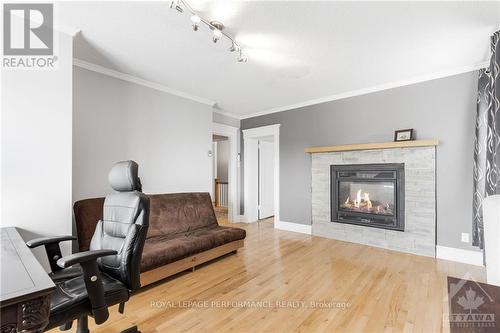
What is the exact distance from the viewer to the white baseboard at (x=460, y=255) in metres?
2.98

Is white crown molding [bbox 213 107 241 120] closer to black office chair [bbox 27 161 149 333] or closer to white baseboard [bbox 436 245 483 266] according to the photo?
black office chair [bbox 27 161 149 333]

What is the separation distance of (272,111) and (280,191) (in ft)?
5.58

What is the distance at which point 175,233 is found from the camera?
3174 mm

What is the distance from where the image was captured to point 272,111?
5.10 metres

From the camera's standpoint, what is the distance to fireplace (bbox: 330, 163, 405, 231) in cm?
353

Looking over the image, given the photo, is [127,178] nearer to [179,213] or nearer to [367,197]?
[179,213]

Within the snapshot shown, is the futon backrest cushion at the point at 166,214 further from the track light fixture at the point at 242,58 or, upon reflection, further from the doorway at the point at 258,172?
the track light fixture at the point at 242,58

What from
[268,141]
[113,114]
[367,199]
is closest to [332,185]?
[367,199]

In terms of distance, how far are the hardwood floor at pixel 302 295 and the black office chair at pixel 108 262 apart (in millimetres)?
474

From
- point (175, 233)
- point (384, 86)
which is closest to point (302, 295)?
point (175, 233)

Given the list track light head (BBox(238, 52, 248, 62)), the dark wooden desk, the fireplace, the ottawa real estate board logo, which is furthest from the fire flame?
the ottawa real estate board logo

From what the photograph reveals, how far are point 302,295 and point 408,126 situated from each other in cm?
287

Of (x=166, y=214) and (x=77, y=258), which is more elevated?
(x=77, y=258)

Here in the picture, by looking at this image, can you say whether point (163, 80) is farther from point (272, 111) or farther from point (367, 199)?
point (367, 199)
